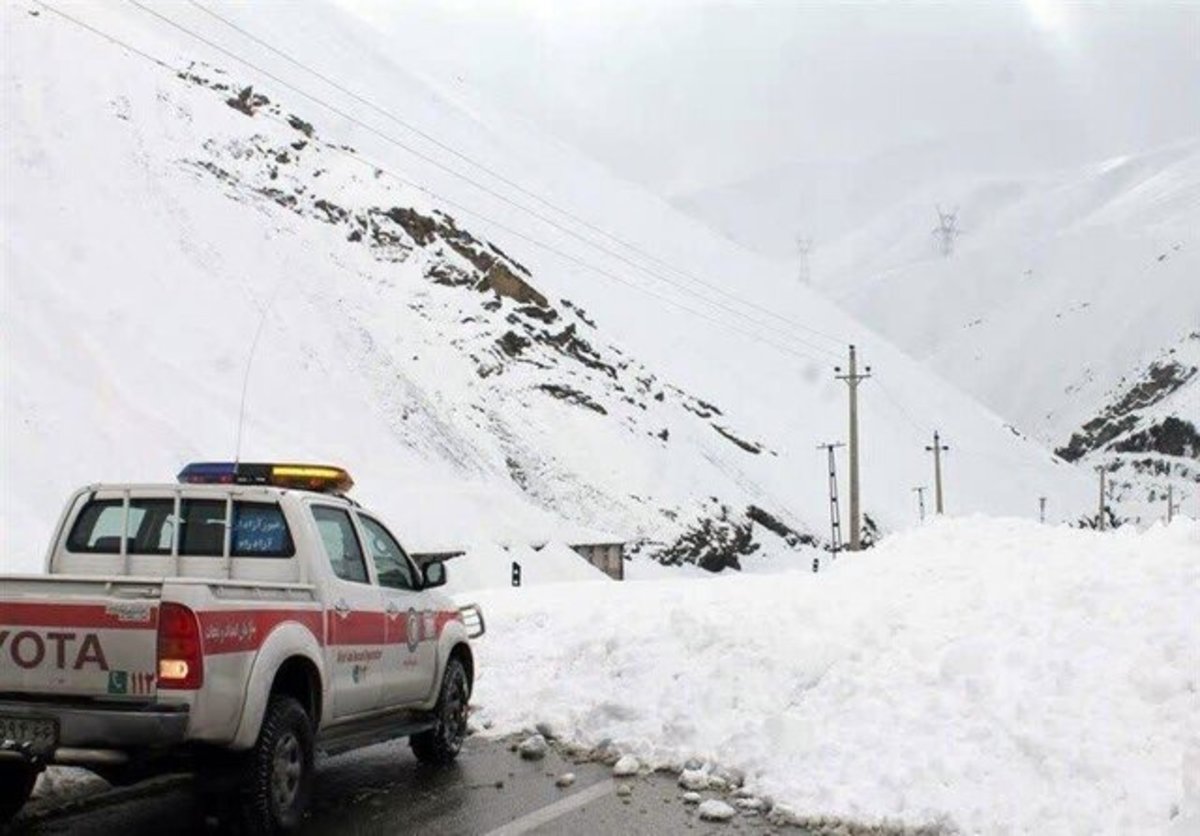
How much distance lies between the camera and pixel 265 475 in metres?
8.03

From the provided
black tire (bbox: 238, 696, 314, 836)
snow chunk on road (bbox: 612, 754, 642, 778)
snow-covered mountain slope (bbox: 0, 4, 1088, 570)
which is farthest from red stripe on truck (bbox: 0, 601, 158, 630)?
snow-covered mountain slope (bbox: 0, 4, 1088, 570)

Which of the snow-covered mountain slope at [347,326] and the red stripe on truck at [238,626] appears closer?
the red stripe on truck at [238,626]

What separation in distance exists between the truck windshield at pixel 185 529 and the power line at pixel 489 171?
8688 centimetres

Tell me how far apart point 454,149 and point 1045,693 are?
321ft

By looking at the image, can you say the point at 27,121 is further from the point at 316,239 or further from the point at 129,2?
the point at 129,2

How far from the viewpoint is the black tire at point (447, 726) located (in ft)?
30.2

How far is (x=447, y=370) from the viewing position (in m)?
58.7

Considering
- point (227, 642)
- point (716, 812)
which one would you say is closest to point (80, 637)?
point (227, 642)

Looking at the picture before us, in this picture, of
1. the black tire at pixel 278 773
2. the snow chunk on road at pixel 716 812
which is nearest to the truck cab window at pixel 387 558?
the black tire at pixel 278 773

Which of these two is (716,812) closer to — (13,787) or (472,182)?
(13,787)

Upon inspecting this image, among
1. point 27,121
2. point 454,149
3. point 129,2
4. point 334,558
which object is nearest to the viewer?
point 334,558

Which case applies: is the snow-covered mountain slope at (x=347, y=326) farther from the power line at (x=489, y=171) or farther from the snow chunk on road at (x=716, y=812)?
the snow chunk on road at (x=716, y=812)

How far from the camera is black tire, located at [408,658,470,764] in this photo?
362 inches

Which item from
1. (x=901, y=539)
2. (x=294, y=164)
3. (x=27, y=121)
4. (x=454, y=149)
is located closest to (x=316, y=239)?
(x=294, y=164)
